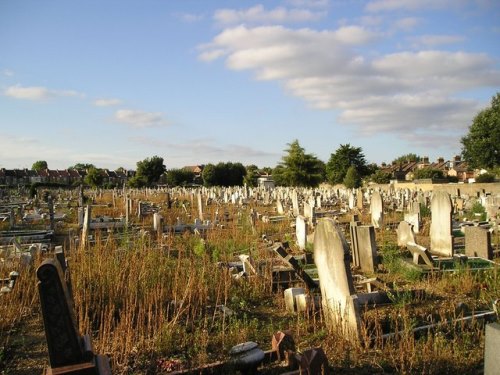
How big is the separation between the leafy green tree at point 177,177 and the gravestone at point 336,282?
3101 inches

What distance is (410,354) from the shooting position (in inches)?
181

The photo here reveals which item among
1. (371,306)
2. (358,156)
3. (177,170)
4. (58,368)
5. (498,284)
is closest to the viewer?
(58,368)

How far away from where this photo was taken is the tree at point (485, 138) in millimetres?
41094

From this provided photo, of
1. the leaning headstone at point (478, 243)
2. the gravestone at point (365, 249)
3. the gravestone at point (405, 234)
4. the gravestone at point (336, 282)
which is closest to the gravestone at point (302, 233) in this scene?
the gravestone at point (365, 249)

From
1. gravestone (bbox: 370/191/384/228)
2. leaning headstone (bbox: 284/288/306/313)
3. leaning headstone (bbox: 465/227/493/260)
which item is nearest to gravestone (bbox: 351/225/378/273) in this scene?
leaning headstone (bbox: 465/227/493/260)

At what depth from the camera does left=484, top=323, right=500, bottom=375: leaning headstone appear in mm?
2951

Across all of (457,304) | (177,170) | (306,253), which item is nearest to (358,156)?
(177,170)

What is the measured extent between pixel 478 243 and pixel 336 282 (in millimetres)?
6181

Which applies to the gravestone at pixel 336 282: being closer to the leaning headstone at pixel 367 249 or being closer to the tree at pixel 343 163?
the leaning headstone at pixel 367 249

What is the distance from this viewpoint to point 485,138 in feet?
137

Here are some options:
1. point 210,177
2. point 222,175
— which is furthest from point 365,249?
point 222,175

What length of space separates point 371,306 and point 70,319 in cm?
455

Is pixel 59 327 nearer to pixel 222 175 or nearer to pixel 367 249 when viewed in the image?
pixel 367 249

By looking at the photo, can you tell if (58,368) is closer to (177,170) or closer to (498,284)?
(498,284)
